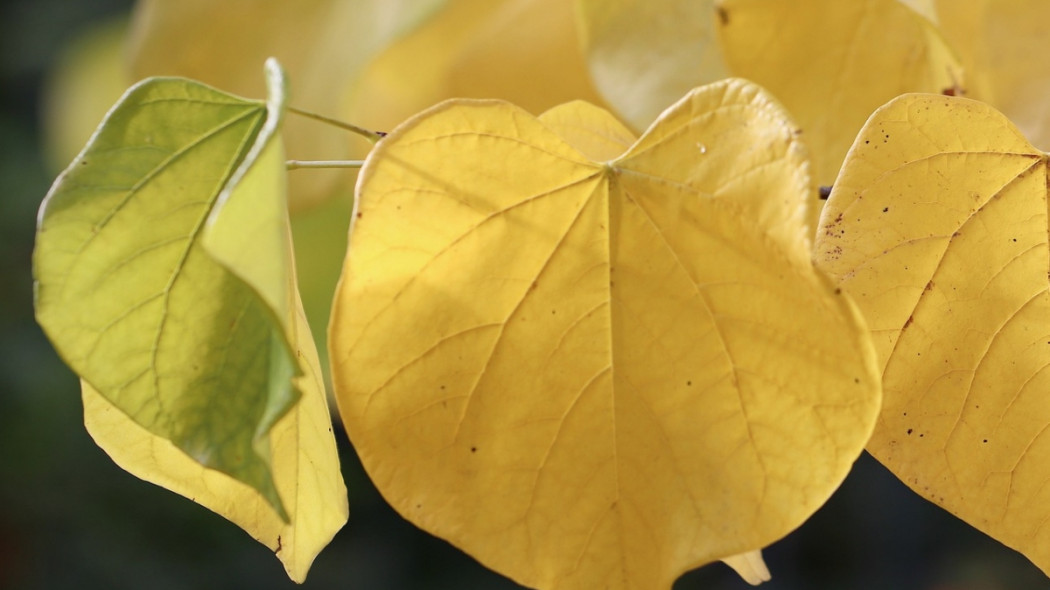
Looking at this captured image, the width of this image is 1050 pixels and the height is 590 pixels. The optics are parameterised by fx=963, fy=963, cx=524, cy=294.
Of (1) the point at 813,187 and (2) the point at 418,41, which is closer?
(1) the point at 813,187

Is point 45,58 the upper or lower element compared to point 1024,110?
lower

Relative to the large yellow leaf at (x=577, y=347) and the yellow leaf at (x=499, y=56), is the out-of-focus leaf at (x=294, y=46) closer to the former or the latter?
the yellow leaf at (x=499, y=56)

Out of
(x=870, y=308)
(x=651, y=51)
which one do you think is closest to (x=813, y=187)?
(x=870, y=308)

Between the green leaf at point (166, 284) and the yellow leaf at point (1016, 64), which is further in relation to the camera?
the yellow leaf at point (1016, 64)

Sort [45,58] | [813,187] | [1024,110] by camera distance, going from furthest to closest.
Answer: [45,58], [1024,110], [813,187]

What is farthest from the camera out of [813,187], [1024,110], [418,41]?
[418,41]

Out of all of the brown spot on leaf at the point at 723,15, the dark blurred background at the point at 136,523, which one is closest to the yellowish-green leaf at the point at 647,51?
the brown spot on leaf at the point at 723,15

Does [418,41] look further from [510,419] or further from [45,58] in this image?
[45,58]
